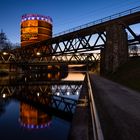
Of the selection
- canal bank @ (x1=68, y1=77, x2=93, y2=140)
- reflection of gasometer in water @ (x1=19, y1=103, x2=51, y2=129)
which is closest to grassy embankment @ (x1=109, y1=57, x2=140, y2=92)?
reflection of gasometer in water @ (x1=19, y1=103, x2=51, y2=129)

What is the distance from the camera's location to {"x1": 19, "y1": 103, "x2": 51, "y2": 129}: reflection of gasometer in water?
17969mm

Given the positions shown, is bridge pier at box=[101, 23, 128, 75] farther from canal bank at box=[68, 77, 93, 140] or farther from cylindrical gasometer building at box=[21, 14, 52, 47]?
cylindrical gasometer building at box=[21, 14, 52, 47]

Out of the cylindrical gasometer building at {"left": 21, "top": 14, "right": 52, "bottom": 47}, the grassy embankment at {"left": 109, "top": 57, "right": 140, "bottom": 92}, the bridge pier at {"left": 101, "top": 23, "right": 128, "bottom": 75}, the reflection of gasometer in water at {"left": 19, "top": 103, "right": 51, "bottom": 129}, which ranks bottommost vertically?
the reflection of gasometer in water at {"left": 19, "top": 103, "right": 51, "bottom": 129}

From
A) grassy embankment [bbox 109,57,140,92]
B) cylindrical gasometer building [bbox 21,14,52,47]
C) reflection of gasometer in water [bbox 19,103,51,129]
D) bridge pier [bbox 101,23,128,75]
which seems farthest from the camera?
cylindrical gasometer building [bbox 21,14,52,47]

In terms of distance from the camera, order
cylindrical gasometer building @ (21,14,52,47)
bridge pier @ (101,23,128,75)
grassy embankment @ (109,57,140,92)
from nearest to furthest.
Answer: grassy embankment @ (109,57,140,92), bridge pier @ (101,23,128,75), cylindrical gasometer building @ (21,14,52,47)

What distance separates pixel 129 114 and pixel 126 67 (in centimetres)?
2938

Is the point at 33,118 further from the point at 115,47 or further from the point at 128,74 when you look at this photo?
the point at 115,47

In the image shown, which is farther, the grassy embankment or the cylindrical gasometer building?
the cylindrical gasometer building

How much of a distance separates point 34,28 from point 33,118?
120m

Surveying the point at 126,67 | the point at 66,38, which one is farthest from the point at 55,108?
the point at 66,38

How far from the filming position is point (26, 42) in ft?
449

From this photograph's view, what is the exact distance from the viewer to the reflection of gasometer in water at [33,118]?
59.0 ft

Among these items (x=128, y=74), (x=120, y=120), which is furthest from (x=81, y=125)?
(x=128, y=74)

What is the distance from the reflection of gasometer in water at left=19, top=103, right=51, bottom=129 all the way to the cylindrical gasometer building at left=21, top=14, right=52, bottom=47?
373 ft
